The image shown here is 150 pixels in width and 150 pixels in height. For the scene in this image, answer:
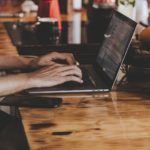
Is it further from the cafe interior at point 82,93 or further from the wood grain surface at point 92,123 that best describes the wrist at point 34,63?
the wood grain surface at point 92,123

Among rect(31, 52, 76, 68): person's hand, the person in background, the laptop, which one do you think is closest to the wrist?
rect(31, 52, 76, 68): person's hand

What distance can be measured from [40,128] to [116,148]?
0.79ft

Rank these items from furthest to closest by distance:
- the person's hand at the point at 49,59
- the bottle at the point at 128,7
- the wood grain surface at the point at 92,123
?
A: the bottle at the point at 128,7 → the person's hand at the point at 49,59 → the wood grain surface at the point at 92,123

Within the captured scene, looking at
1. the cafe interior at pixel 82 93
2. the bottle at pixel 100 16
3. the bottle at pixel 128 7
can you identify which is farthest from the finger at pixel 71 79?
the bottle at pixel 100 16

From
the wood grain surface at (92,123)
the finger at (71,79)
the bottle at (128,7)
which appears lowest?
the wood grain surface at (92,123)

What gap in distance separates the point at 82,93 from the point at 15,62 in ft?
1.60

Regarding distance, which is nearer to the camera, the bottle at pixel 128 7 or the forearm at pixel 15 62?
the forearm at pixel 15 62

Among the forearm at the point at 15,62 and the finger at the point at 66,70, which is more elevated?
the finger at the point at 66,70

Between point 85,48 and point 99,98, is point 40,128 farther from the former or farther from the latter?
point 85,48

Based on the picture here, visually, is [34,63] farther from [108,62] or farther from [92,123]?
[92,123]

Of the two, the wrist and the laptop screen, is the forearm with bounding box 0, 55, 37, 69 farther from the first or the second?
the laptop screen

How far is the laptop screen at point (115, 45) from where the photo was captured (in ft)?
4.74

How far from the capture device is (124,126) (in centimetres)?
116

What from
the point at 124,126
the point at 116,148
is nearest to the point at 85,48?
the point at 124,126
